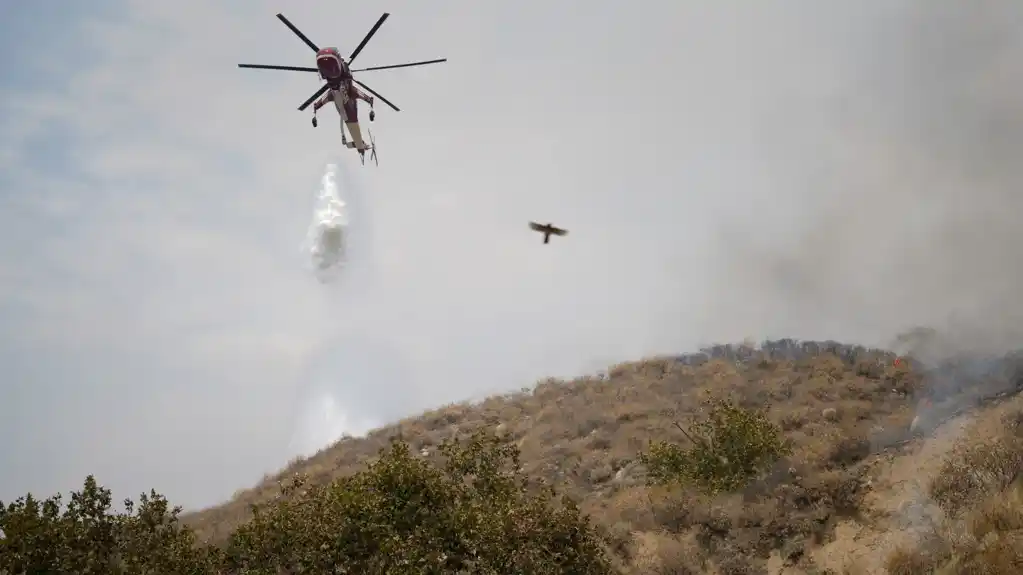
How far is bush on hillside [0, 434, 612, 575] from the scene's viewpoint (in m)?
18.6

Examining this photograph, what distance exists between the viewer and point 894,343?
57469 mm

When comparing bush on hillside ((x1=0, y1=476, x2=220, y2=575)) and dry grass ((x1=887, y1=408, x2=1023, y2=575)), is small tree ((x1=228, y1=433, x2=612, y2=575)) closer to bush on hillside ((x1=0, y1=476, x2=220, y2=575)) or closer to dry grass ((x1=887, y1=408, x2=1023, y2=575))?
bush on hillside ((x1=0, y1=476, x2=220, y2=575))

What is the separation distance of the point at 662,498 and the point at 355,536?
18563mm

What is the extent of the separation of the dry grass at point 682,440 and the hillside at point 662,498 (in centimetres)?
13

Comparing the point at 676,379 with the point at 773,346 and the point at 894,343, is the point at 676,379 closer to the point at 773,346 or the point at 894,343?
the point at 773,346

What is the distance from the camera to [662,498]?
3353 cm

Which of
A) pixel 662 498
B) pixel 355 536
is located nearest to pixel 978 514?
pixel 662 498

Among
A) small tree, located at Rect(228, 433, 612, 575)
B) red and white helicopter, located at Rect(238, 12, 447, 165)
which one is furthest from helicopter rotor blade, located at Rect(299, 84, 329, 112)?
small tree, located at Rect(228, 433, 612, 575)

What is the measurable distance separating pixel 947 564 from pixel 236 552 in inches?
844

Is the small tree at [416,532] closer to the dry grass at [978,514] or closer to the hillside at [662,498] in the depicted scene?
the hillside at [662,498]

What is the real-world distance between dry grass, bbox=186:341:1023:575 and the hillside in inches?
5.1

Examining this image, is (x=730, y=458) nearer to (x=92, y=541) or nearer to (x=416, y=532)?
(x=416, y=532)

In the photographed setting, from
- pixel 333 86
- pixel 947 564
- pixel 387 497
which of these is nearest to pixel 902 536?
pixel 947 564

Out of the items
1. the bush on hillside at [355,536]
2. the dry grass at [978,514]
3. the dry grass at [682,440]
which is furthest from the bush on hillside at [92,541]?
the dry grass at [978,514]
